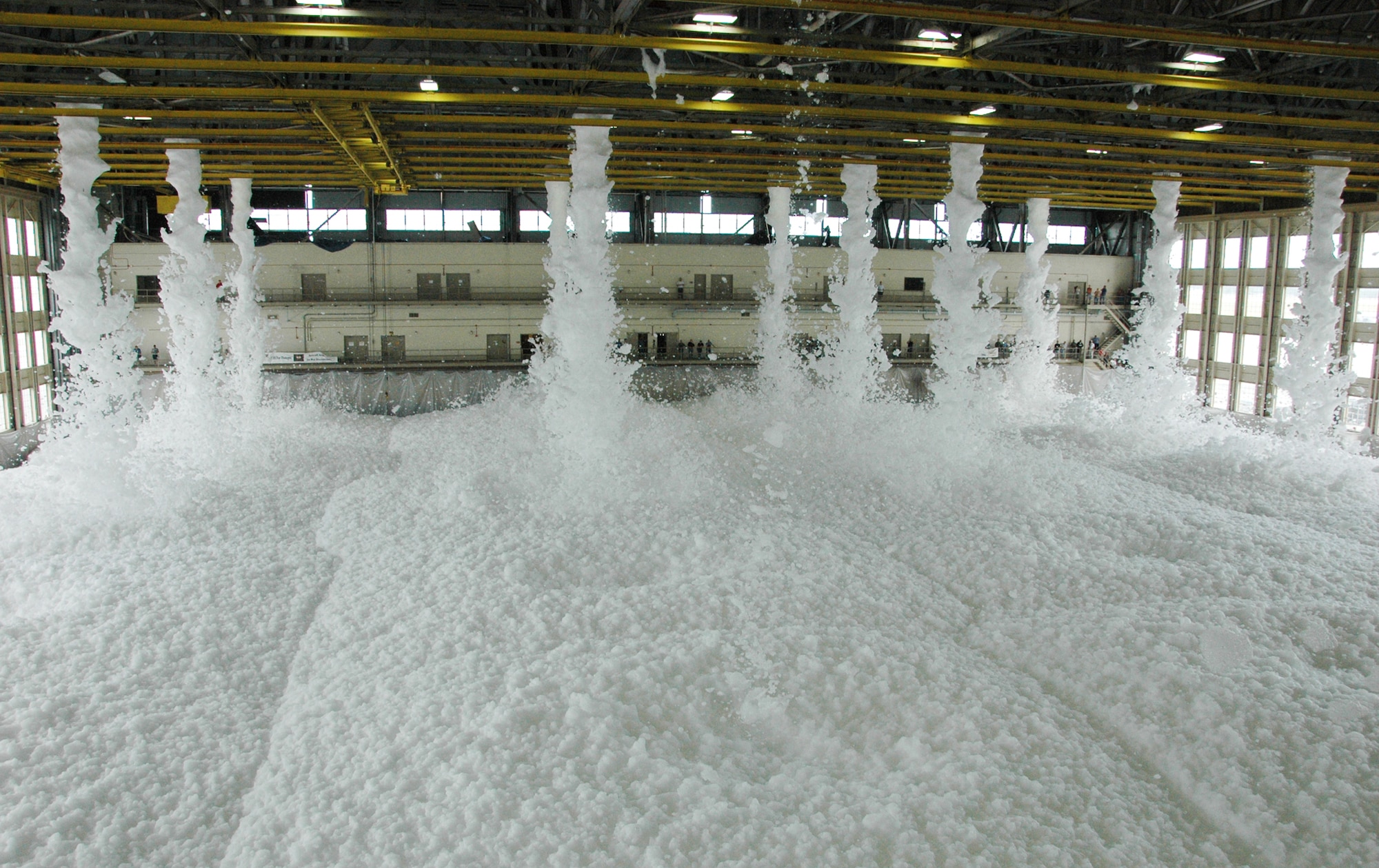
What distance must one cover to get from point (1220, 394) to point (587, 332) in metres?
23.8

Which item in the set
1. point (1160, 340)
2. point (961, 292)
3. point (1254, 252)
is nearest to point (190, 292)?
point (961, 292)

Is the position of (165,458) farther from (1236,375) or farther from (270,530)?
(1236,375)

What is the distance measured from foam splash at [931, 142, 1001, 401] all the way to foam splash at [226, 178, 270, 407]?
1577 centimetres

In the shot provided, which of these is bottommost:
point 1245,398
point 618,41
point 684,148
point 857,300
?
point 1245,398

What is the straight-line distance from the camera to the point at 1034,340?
23.1 meters

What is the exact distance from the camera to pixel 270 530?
1105cm

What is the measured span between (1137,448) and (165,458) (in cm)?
1751

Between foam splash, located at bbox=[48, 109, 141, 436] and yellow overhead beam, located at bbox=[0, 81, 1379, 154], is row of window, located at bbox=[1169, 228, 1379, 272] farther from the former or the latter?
foam splash, located at bbox=[48, 109, 141, 436]

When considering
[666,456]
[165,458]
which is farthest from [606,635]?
[165,458]

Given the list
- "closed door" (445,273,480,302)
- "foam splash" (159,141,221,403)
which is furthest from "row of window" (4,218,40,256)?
"closed door" (445,273,480,302)

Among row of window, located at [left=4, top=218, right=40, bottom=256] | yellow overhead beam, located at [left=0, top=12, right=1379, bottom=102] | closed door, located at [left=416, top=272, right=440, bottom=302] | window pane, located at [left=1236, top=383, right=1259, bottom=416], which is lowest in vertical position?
window pane, located at [left=1236, top=383, right=1259, bottom=416]

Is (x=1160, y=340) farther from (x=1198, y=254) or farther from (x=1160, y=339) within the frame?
(x=1198, y=254)

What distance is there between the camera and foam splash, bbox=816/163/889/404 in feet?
62.1

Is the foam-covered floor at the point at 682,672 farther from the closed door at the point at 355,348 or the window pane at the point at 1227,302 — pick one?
the window pane at the point at 1227,302
